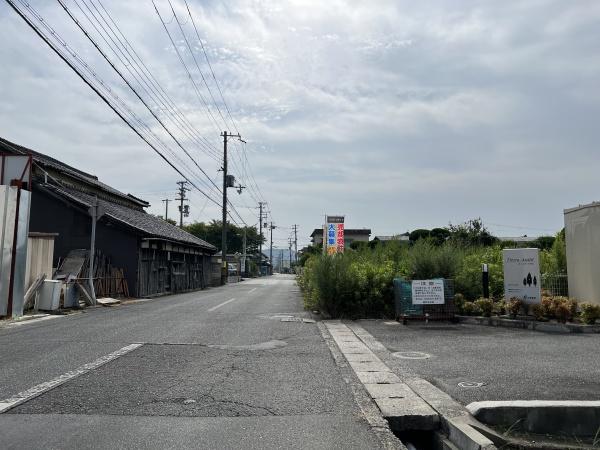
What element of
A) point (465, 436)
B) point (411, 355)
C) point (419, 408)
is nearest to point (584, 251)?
point (411, 355)

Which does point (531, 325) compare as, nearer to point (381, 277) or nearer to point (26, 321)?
point (381, 277)

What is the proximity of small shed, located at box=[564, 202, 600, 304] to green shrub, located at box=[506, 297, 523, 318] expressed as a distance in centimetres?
181

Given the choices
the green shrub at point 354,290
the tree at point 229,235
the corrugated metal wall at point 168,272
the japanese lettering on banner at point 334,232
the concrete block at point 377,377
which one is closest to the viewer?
the concrete block at point 377,377

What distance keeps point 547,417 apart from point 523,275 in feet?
30.3

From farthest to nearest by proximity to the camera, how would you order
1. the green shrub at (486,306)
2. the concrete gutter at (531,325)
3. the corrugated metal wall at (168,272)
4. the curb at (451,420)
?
the corrugated metal wall at (168,272)
the green shrub at (486,306)
the concrete gutter at (531,325)
the curb at (451,420)

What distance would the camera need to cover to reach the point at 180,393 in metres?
6.16

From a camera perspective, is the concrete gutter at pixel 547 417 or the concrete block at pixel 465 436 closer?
the concrete block at pixel 465 436

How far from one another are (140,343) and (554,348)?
7736 mm

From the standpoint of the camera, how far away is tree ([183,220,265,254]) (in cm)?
8538

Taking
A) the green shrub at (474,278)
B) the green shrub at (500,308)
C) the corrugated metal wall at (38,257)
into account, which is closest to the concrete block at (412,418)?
the green shrub at (500,308)

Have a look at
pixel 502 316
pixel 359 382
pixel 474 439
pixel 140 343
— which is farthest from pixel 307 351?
pixel 502 316

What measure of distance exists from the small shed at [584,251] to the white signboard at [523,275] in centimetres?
112

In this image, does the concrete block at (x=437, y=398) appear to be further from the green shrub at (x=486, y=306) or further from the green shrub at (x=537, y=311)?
the green shrub at (x=486, y=306)

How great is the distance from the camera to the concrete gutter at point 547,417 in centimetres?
517
